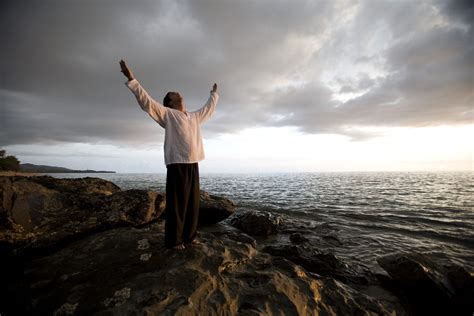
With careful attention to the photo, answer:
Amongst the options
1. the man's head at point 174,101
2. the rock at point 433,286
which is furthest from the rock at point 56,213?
the rock at point 433,286

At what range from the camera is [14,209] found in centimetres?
495

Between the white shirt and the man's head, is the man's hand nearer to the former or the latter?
the white shirt

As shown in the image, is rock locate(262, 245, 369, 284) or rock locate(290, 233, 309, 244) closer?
rock locate(262, 245, 369, 284)

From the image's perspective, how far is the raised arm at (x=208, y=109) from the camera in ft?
15.2

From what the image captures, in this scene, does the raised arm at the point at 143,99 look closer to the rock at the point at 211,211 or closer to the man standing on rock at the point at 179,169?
the man standing on rock at the point at 179,169

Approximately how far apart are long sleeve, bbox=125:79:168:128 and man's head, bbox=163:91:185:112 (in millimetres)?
407

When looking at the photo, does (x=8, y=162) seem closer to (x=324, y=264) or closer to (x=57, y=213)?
(x=57, y=213)

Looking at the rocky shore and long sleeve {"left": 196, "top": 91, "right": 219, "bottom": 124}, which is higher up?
long sleeve {"left": 196, "top": 91, "right": 219, "bottom": 124}

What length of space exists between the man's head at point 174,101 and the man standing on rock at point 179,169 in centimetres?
11

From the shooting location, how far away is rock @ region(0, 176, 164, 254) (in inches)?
178

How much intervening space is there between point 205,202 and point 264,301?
6820 mm

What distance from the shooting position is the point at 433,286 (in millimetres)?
3969

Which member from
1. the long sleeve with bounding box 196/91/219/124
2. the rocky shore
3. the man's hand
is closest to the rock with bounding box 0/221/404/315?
the rocky shore

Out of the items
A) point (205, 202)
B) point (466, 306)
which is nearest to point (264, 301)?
point (466, 306)
